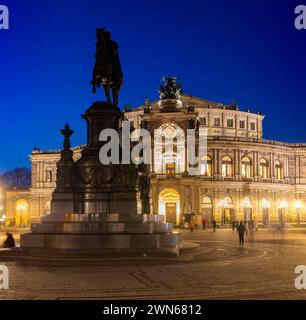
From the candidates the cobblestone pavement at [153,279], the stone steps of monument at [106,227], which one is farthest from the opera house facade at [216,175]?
the cobblestone pavement at [153,279]

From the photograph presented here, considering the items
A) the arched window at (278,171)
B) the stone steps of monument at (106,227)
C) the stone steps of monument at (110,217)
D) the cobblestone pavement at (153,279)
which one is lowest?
the cobblestone pavement at (153,279)

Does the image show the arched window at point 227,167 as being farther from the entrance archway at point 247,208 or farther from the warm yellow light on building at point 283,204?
the warm yellow light on building at point 283,204

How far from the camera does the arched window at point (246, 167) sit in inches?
3072

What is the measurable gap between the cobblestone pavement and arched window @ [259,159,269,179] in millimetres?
63698

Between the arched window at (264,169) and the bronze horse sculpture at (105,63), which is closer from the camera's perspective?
the bronze horse sculpture at (105,63)

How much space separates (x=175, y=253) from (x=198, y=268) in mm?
2155

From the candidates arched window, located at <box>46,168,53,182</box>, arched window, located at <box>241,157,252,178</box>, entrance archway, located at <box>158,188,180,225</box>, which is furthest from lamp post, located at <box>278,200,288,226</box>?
arched window, located at <box>46,168,53,182</box>

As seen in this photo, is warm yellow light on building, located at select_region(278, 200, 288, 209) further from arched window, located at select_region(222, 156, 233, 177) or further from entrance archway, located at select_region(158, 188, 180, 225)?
entrance archway, located at select_region(158, 188, 180, 225)

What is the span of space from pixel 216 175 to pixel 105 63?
2208 inches

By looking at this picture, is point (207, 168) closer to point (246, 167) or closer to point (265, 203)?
point (246, 167)

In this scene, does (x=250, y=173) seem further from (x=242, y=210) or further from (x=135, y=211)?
(x=135, y=211)

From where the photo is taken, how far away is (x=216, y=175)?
75.9 metres

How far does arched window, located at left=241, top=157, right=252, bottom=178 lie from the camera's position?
78.0 m

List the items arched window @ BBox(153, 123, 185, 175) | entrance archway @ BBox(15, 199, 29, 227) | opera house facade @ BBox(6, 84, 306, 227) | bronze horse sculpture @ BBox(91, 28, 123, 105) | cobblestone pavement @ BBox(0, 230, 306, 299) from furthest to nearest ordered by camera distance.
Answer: entrance archway @ BBox(15, 199, 29, 227) → arched window @ BBox(153, 123, 185, 175) → opera house facade @ BBox(6, 84, 306, 227) → bronze horse sculpture @ BBox(91, 28, 123, 105) → cobblestone pavement @ BBox(0, 230, 306, 299)
